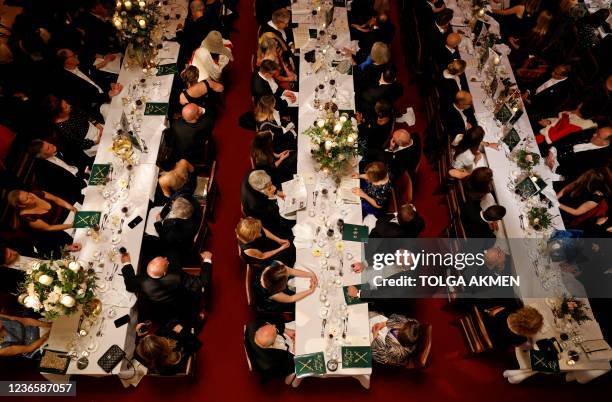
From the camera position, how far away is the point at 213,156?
6.25 metres

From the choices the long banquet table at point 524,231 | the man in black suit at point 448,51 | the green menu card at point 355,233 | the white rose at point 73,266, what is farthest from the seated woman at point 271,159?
the man in black suit at point 448,51

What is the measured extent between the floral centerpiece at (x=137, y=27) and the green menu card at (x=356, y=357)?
16.6 ft

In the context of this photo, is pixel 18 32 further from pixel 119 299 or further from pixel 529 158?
pixel 529 158

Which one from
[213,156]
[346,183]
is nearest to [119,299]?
[213,156]

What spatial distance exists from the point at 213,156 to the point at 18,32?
3866mm

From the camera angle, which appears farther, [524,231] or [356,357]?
[524,231]

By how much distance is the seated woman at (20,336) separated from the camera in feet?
14.3

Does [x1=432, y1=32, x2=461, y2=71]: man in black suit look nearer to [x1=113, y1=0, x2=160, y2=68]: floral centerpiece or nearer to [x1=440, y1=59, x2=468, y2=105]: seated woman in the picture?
[x1=440, y1=59, x2=468, y2=105]: seated woman

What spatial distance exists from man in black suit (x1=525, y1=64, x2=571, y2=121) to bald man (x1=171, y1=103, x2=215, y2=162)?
5276 millimetres

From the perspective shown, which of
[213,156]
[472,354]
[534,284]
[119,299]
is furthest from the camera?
[213,156]

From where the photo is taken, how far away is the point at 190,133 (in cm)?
582

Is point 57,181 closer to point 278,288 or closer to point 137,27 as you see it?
point 137,27

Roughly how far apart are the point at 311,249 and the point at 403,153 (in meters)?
2.00

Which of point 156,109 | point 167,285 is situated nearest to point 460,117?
point 156,109
